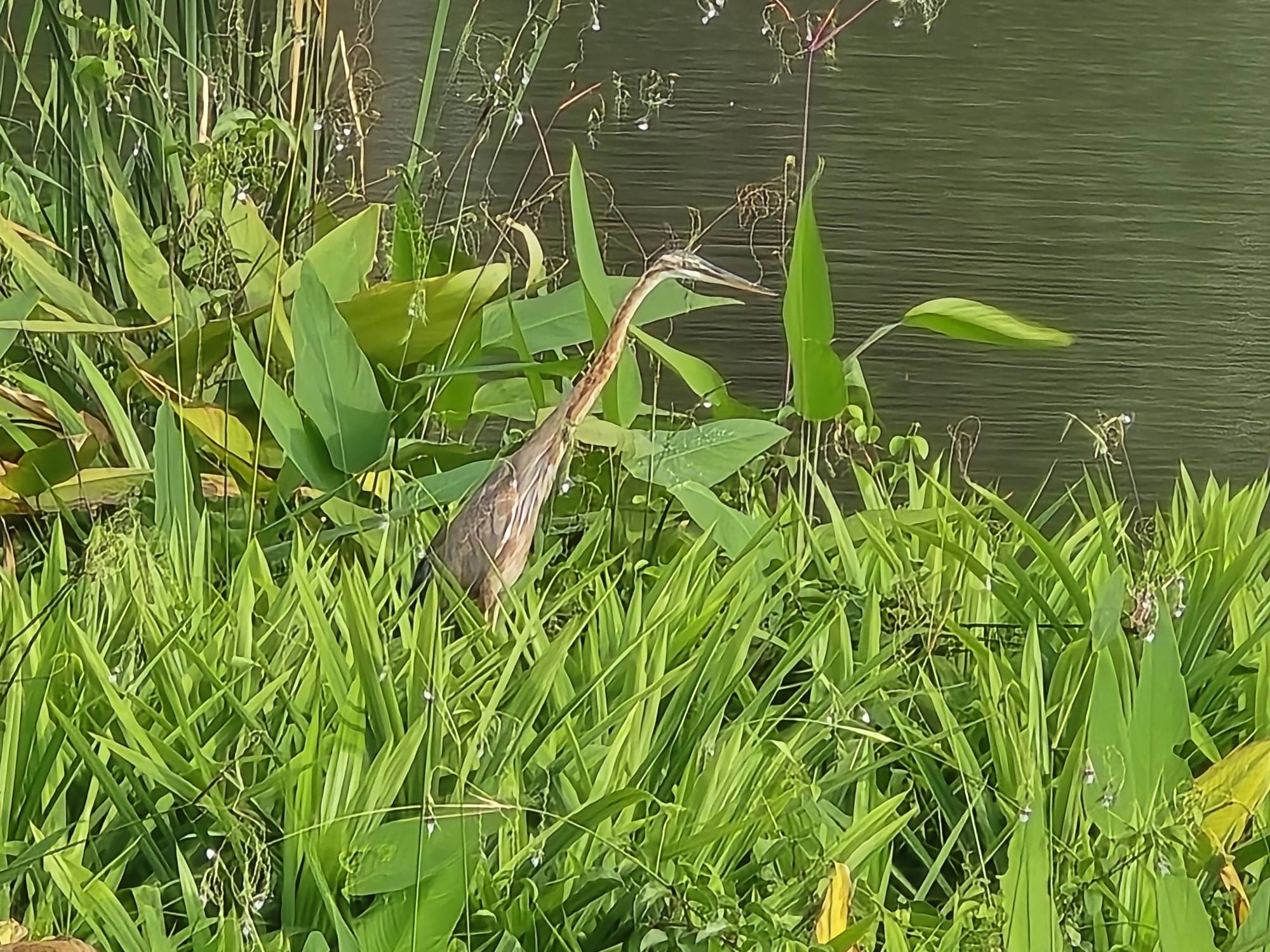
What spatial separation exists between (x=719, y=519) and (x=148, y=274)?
0.40 metres

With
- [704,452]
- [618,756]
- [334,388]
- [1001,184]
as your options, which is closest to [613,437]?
[704,452]

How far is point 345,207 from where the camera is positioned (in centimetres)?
102

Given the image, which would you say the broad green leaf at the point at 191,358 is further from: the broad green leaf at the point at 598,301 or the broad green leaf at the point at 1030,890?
the broad green leaf at the point at 1030,890

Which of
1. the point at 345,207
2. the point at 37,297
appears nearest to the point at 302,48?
the point at 345,207

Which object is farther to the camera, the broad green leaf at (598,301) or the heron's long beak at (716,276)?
the broad green leaf at (598,301)

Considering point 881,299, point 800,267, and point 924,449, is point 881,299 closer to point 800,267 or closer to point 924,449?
point 924,449

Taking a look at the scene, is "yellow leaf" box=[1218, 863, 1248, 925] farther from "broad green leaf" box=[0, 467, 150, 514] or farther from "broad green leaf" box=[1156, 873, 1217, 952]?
"broad green leaf" box=[0, 467, 150, 514]

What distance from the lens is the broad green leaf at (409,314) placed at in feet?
2.48

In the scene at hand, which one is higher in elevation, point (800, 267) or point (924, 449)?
point (800, 267)

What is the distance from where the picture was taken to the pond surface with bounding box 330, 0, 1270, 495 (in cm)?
116

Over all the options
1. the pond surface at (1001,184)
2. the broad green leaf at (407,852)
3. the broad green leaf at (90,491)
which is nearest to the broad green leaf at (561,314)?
the broad green leaf at (90,491)

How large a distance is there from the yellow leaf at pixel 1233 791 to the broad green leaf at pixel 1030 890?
0.28 feet

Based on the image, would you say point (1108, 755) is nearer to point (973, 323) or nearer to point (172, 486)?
point (973, 323)

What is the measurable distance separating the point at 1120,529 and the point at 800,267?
268 mm
